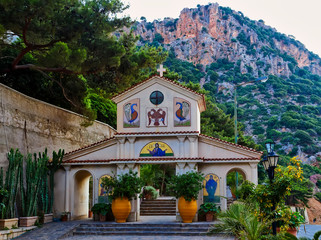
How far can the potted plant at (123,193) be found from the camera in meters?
19.5

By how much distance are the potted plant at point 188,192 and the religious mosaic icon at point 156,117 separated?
312 centimetres

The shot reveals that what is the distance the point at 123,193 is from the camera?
19.5m

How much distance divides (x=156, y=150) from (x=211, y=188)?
3.39m

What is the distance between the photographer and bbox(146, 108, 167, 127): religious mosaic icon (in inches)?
830

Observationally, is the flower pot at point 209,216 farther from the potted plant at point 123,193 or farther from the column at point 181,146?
the potted plant at point 123,193

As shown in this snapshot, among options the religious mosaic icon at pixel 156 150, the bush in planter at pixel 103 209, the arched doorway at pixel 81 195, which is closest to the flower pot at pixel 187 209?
the religious mosaic icon at pixel 156 150

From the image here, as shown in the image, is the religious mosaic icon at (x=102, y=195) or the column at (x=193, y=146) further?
the religious mosaic icon at (x=102, y=195)

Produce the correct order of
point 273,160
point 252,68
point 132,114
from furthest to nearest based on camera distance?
point 252,68, point 132,114, point 273,160

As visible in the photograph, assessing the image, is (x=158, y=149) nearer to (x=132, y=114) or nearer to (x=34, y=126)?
(x=132, y=114)

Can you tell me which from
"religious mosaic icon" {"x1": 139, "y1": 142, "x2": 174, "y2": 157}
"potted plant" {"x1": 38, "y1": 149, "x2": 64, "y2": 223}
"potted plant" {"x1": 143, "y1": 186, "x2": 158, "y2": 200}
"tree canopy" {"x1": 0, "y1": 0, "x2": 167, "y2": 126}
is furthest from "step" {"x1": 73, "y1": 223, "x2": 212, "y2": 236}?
"potted plant" {"x1": 143, "y1": 186, "x2": 158, "y2": 200}

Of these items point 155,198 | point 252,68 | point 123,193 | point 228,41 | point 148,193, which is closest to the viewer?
point 123,193

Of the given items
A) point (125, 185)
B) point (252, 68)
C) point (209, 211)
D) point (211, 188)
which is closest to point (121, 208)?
point (125, 185)

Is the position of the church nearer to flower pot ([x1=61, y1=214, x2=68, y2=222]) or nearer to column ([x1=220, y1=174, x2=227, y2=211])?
column ([x1=220, y1=174, x2=227, y2=211])

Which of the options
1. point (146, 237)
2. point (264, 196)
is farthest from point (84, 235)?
point (264, 196)
